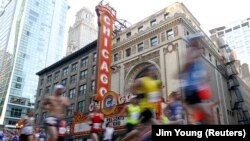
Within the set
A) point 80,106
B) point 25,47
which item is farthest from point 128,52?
point 25,47

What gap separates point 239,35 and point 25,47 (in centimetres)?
11223

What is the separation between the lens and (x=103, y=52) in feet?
107

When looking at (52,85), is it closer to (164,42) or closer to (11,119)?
(164,42)

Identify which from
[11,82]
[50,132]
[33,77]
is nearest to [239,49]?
[33,77]

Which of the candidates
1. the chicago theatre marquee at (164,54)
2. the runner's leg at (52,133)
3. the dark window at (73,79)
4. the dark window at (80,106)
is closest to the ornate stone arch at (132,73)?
the chicago theatre marquee at (164,54)

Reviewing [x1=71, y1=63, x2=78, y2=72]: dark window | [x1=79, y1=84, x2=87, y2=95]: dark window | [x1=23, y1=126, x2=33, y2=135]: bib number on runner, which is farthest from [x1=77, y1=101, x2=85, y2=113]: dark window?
[x1=23, y1=126, x2=33, y2=135]: bib number on runner

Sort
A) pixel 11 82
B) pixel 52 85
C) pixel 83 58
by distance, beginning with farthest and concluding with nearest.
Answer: pixel 11 82 < pixel 52 85 < pixel 83 58

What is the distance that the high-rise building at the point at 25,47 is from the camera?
103 meters

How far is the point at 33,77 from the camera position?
376 feet

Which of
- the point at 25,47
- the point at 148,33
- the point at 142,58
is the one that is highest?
the point at 25,47

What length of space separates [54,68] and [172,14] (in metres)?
29.8

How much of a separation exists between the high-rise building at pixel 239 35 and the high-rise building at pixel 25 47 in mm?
83809

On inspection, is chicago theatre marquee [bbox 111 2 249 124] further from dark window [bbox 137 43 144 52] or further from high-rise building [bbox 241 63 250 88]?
high-rise building [bbox 241 63 250 88]

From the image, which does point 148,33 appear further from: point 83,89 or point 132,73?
point 83,89
